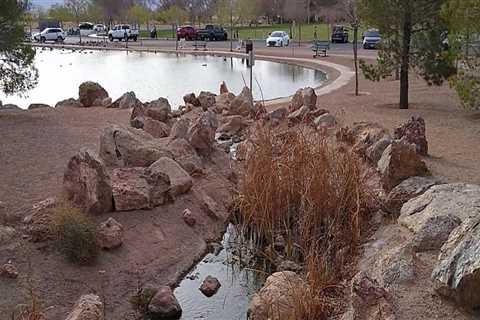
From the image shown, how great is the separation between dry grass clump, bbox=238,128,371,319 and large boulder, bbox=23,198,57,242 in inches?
109

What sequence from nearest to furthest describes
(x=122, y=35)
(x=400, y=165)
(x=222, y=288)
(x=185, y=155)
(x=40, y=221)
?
(x=222, y=288) → (x=40, y=221) → (x=400, y=165) → (x=185, y=155) → (x=122, y=35)

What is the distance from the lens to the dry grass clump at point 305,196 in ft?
30.6

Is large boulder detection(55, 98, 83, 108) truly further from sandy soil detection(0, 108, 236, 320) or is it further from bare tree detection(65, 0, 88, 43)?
bare tree detection(65, 0, 88, 43)

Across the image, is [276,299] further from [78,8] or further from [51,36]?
[78,8]

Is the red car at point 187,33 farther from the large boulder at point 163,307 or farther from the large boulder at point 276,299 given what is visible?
the large boulder at point 276,299

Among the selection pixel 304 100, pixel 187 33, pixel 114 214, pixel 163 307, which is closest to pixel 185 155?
pixel 114 214

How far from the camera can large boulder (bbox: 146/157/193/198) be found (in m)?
11.1

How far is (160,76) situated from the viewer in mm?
34750

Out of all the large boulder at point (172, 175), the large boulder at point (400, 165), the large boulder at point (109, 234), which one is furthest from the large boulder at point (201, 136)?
the large boulder at point (109, 234)

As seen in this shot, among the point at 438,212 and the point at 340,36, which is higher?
the point at 340,36

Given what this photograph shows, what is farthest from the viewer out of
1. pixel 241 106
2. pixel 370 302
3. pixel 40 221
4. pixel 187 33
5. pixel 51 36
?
pixel 51 36

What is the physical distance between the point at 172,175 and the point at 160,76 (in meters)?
23.7

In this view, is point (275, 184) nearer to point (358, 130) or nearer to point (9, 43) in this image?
point (358, 130)

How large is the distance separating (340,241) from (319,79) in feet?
→ 79.1
